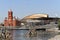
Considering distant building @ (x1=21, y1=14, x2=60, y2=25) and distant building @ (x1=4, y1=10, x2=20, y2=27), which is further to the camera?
distant building @ (x1=21, y1=14, x2=60, y2=25)

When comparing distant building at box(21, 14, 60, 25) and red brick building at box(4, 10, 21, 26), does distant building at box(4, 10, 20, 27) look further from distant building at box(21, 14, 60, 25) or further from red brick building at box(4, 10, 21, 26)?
distant building at box(21, 14, 60, 25)

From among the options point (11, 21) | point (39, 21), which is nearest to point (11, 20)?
point (11, 21)

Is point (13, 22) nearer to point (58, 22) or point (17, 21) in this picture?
point (17, 21)

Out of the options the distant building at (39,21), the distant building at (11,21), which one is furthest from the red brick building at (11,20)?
the distant building at (39,21)

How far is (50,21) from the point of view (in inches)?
278

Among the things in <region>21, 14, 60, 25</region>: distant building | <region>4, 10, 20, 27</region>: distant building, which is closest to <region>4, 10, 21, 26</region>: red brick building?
<region>4, 10, 20, 27</region>: distant building

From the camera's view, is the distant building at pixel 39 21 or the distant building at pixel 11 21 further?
the distant building at pixel 39 21

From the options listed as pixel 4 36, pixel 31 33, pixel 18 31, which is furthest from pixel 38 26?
pixel 4 36

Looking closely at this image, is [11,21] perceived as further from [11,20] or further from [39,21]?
[39,21]

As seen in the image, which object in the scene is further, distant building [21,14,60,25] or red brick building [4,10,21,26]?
distant building [21,14,60,25]

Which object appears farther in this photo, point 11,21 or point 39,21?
point 39,21

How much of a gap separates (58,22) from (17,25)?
223 cm

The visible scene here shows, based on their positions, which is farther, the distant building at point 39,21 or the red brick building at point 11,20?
the distant building at point 39,21

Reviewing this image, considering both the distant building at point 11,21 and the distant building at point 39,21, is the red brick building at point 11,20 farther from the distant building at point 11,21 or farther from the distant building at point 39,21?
the distant building at point 39,21
